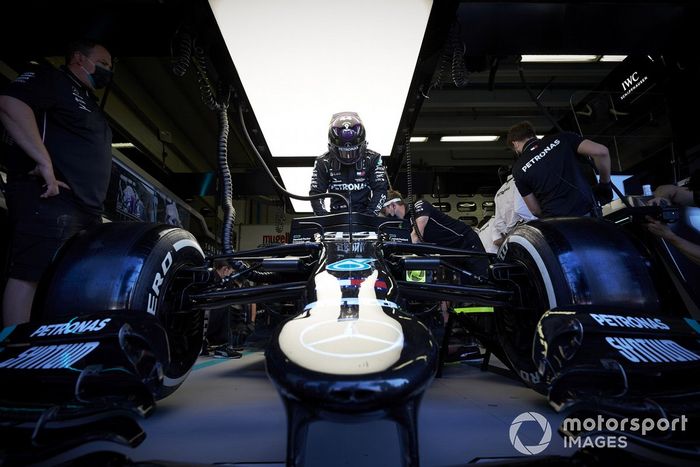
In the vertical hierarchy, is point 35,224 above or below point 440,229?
below

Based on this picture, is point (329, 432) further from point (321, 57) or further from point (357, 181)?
point (321, 57)

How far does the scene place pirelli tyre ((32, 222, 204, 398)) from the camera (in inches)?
46.8

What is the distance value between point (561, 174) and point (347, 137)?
1358 mm

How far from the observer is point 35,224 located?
1634 mm

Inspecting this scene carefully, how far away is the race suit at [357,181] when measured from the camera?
2.93 metres

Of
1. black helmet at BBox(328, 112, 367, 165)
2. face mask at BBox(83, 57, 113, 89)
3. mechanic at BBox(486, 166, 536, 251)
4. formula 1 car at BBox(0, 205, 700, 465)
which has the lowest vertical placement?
formula 1 car at BBox(0, 205, 700, 465)

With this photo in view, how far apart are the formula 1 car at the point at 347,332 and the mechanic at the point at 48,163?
1.57 ft

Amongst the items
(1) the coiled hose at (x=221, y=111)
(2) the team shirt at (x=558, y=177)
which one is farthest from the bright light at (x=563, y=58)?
(1) the coiled hose at (x=221, y=111)

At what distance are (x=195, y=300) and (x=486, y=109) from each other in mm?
7786

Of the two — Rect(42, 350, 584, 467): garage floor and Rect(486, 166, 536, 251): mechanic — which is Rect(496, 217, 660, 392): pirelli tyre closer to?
Rect(42, 350, 584, 467): garage floor

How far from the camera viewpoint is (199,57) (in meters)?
2.50

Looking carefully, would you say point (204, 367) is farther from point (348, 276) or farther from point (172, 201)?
point (172, 201)
